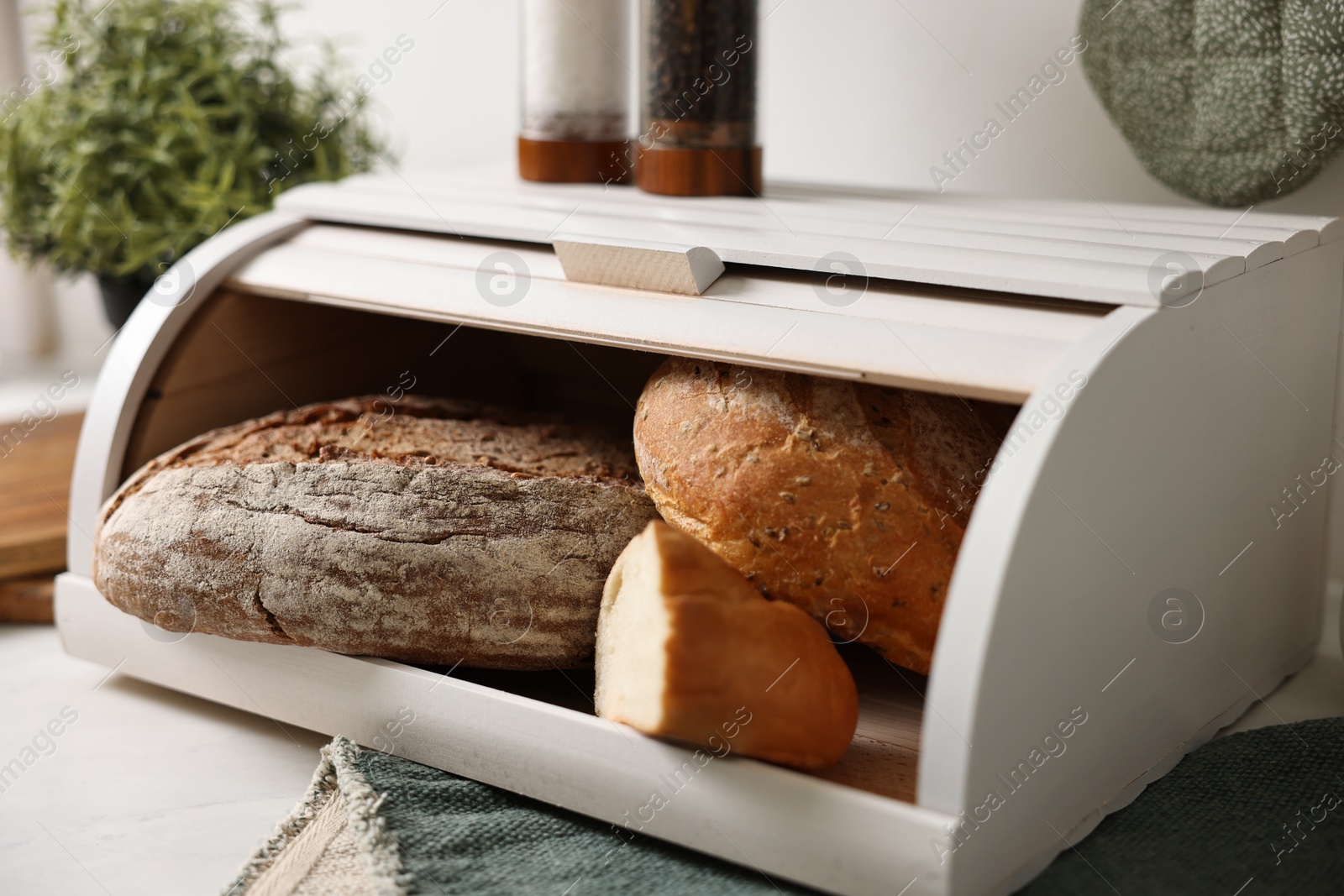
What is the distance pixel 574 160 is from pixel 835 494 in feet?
Answer: 1.86

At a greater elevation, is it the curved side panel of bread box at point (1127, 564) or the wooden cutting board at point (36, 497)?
the curved side panel of bread box at point (1127, 564)

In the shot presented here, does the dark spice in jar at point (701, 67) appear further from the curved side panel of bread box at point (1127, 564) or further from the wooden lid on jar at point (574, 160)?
the curved side panel of bread box at point (1127, 564)

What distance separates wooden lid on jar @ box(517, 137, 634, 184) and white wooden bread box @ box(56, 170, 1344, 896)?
40 millimetres

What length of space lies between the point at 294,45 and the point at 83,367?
944 millimetres

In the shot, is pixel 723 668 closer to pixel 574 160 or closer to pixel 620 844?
pixel 620 844

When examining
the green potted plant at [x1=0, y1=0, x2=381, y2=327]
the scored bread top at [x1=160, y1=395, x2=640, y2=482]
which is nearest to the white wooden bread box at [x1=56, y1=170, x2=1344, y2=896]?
the scored bread top at [x1=160, y1=395, x2=640, y2=482]

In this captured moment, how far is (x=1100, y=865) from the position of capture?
2.86 ft

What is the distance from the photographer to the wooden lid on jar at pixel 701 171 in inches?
48.2

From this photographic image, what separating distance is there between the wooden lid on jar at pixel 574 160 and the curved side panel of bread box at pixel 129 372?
300 mm

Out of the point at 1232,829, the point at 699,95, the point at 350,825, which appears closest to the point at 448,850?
the point at 350,825

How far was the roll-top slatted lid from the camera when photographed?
0.91 meters

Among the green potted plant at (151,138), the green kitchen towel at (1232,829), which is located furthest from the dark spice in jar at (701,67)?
the green kitchen towel at (1232,829)

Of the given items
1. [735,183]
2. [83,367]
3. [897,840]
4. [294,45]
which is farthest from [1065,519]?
[83,367]

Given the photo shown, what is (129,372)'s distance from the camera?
3.94 ft
